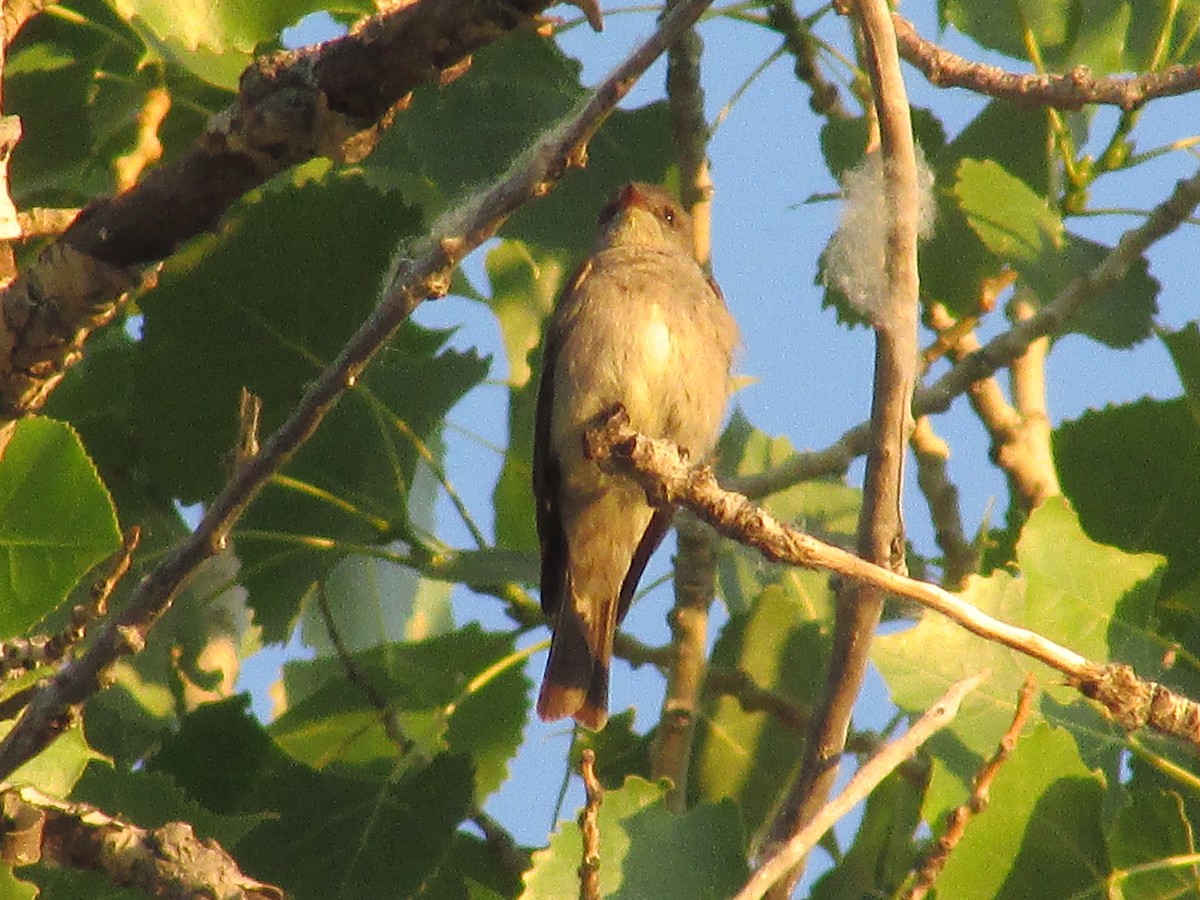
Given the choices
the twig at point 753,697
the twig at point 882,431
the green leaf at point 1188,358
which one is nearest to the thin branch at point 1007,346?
the green leaf at point 1188,358

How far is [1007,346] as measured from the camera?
12.5ft

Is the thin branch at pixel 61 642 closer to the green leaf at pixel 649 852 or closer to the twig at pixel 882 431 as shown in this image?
the green leaf at pixel 649 852

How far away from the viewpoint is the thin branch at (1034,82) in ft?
9.82

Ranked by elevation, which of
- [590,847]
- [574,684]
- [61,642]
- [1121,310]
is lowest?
[590,847]

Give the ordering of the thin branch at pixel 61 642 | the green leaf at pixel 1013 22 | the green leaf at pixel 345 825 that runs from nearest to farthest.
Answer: the thin branch at pixel 61 642, the green leaf at pixel 345 825, the green leaf at pixel 1013 22

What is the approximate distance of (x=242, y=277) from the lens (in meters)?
3.79

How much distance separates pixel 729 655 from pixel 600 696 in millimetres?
385

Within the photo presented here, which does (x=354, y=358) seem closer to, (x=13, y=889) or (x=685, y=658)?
(x=13, y=889)

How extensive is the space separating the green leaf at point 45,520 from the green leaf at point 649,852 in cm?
86

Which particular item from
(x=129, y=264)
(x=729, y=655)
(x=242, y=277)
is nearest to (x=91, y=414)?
(x=242, y=277)

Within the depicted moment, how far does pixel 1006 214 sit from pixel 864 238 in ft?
4.87

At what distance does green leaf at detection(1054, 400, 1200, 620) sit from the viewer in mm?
3453

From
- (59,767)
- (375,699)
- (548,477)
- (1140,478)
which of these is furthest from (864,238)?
(548,477)

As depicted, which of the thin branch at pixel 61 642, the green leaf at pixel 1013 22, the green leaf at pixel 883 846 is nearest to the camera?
the thin branch at pixel 61 642
